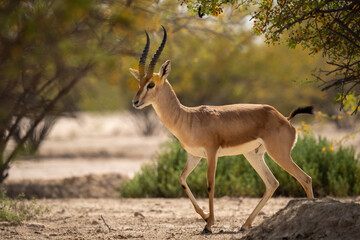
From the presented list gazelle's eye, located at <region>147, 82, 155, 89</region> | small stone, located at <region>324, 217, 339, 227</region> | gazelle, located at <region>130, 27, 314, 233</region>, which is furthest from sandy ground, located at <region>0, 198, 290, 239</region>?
gazelle's eye, located at <region>147, 82, 155, 89</region>

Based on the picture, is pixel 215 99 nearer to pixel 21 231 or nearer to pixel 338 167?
pixel 338 167

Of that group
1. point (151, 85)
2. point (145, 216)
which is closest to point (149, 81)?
point (151, 85)

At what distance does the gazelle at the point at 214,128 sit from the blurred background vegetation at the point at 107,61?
0.60m

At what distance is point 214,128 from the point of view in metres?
7.38

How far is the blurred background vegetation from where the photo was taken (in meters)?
4.21

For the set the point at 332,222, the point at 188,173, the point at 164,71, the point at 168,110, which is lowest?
the point at 188,173

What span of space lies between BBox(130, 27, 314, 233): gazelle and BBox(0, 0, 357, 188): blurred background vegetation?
0.60 metres

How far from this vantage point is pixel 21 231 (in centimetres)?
772

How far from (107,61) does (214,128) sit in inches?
122

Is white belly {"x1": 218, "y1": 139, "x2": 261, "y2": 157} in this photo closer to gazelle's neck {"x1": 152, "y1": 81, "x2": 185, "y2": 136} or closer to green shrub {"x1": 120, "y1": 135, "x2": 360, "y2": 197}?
gazelle's neck {"x1": 152, "y1": 81, "x2": 185, "y2": 136}

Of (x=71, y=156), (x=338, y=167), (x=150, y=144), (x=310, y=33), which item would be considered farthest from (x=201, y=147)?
(x=150, y=144)

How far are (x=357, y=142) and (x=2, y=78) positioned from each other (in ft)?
67.3

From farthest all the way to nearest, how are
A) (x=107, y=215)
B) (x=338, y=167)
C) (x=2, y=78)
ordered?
(x=338, y=167)
(x=107, y=215)
(x=2, y=78)

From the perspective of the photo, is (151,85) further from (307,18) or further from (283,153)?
(307,18)
